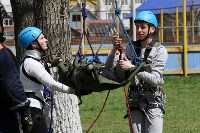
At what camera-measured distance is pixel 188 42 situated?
24875mm

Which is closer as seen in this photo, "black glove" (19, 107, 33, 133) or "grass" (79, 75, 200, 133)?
"black glove" (19, 107, 33, 133)

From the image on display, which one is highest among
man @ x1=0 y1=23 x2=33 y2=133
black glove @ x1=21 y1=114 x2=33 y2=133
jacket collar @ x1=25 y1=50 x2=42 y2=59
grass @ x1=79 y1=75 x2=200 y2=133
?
jacket collar @ x1=25 y1=50 x2=42 y2=59

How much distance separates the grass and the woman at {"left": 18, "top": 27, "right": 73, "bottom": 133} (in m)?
4.78

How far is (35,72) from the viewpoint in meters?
6.18

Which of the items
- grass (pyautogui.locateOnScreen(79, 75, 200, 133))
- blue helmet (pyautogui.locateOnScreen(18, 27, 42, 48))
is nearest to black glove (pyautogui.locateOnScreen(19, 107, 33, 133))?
blue helmet (pyautogui.locateOnScreen(18, 27, 42, 48))

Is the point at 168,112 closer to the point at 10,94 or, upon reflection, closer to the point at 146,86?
the point at 146,86

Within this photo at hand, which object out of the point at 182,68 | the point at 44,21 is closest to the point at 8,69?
the point at 44,21

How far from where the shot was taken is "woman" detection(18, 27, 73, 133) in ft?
20.5

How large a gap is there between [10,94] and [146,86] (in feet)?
6.81

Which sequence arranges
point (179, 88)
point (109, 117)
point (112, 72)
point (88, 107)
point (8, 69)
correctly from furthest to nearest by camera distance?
point (179, 88) → point (88, 107) → point (109, 117) → point (112, 72) → point (8, 69)

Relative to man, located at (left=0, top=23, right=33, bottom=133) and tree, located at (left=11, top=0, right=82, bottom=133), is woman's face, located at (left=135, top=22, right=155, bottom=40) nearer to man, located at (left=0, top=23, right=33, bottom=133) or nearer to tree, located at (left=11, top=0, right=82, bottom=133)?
tree, located at (left=11, top=0, right=82, bottom=133)

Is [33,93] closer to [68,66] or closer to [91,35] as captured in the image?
[68,66]

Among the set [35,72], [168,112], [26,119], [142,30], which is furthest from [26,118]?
[168,112]

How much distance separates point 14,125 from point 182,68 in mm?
19170
